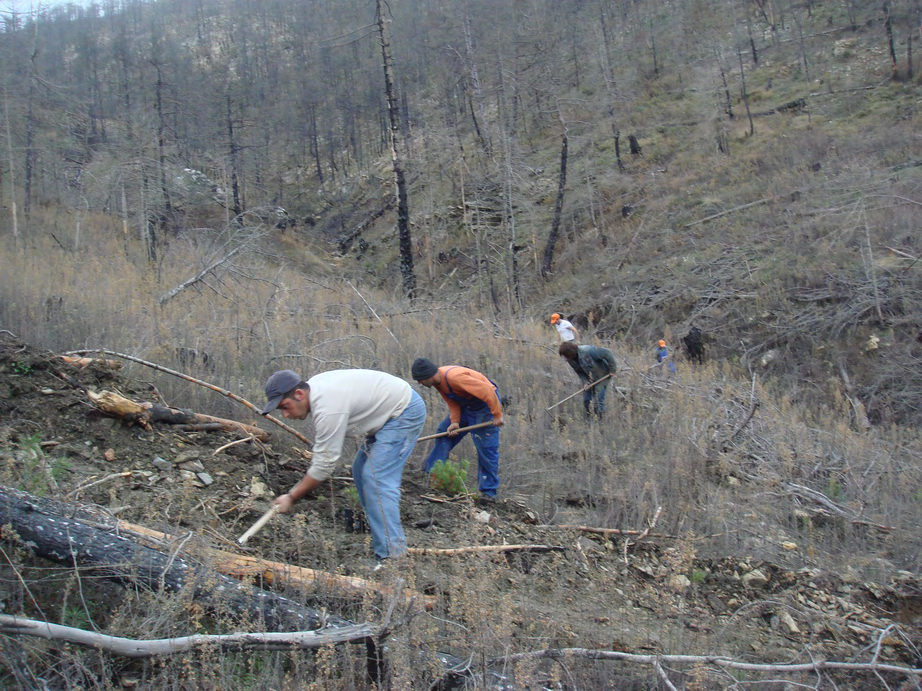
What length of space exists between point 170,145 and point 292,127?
62.2 feet

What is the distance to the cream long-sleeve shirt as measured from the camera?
3.91 m

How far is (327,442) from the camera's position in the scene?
3.92 metres

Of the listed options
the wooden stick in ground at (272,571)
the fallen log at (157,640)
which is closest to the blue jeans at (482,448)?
the wooden stick in ground at (272,571)

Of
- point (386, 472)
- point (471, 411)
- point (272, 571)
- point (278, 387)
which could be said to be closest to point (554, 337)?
point (471, 411)

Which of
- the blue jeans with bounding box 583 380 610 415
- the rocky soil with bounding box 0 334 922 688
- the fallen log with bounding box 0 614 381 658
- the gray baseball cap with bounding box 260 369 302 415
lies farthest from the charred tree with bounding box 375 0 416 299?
the fallen log with bounding box 0 614 381 658

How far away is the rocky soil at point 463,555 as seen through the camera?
365cm

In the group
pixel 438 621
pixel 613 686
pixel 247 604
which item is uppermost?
pixel 247 604

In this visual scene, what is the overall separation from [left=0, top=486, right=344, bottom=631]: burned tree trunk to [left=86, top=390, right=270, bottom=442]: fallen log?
1.80m

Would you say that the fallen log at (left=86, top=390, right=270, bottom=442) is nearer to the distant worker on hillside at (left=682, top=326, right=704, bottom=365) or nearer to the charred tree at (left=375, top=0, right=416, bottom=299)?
the charred tree at (left=375, top=0, right=416, bottom=299)

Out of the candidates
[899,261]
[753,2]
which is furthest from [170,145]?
[753,2]

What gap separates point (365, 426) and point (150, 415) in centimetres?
196

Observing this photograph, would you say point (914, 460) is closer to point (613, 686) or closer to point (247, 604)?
point (613, 686)

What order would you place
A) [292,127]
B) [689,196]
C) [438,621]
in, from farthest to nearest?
[292,127] < [689,196] < [438,621]

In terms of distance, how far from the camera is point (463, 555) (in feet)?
14.0
